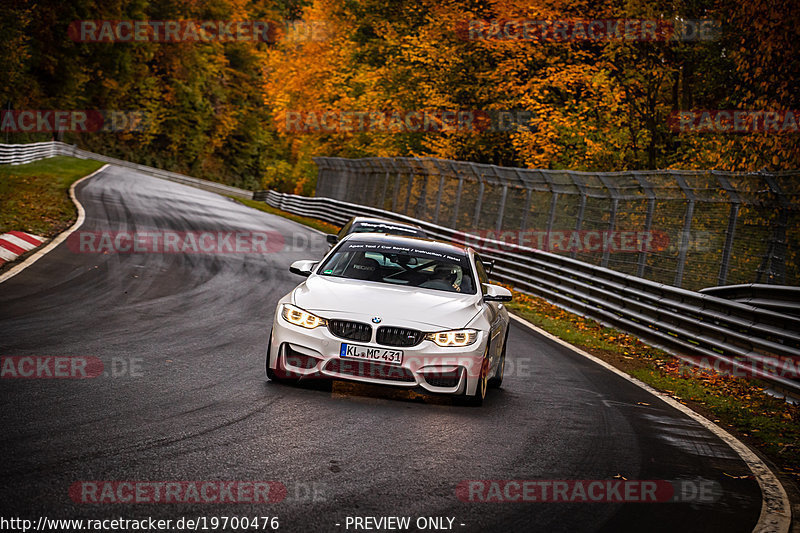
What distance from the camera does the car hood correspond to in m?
7.86

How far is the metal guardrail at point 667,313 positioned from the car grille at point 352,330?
18.2 feet

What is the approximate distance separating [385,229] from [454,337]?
29.5 ft

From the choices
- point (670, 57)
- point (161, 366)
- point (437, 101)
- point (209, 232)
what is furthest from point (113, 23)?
point (161, 366)

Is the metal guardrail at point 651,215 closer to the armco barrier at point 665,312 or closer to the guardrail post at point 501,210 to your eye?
the guardrail post at point 501,210

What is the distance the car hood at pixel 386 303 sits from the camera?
7.86 metres

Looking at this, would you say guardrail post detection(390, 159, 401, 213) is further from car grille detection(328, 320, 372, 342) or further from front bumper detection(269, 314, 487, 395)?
car grille detection(328, 320, 372, 342)

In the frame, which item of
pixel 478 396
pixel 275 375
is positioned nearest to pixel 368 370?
pixel 275 375

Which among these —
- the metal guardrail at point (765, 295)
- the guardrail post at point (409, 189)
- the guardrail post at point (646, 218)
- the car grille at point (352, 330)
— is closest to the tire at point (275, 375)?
the car grille at point (352, 330)

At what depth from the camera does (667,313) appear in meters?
14.4

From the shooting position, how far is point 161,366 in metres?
8.41

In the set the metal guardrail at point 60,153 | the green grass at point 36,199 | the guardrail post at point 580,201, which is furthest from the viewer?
the metal guardrail at point 60,153

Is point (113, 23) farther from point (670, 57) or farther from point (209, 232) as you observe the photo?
point (670, 57)

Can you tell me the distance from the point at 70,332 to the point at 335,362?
3418 mm

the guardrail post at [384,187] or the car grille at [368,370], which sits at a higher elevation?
the car grille at [368,370]
